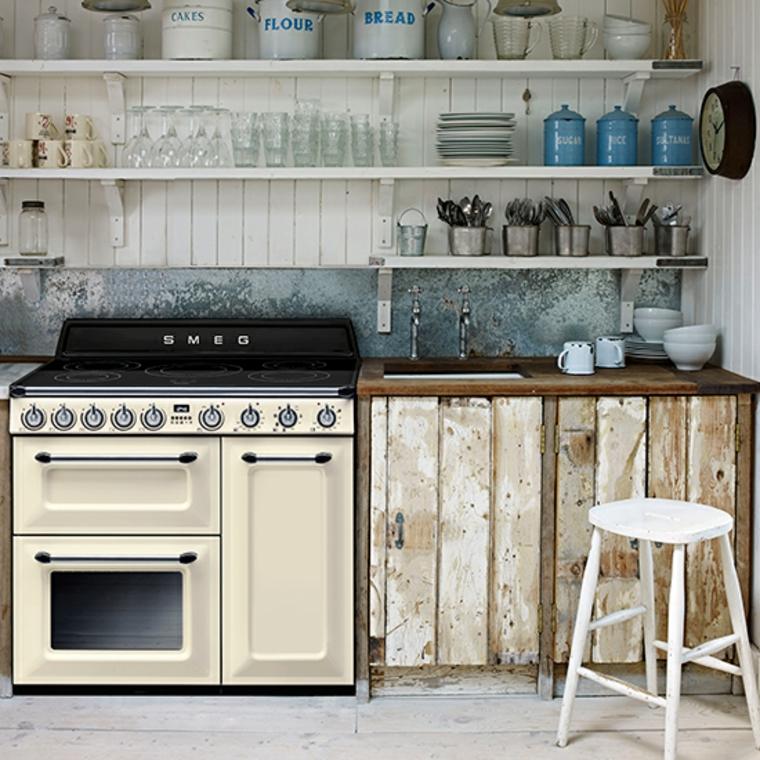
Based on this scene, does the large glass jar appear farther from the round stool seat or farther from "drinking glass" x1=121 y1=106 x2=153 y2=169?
the round stool seat

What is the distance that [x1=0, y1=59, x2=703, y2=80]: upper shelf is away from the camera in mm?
3930

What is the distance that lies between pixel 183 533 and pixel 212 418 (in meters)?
0.33

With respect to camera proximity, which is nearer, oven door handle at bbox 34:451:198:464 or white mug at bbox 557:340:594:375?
oven door handle at bbox 34:451:198:464

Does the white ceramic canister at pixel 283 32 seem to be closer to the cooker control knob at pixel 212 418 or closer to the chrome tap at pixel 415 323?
the chrome tap at pixel 415 323

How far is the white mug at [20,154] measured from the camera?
3996 millimetres

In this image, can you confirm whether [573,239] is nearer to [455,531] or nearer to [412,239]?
[412,239]

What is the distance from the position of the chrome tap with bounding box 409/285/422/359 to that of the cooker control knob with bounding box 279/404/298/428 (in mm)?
717

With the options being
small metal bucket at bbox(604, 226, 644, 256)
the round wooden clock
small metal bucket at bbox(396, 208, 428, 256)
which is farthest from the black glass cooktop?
the round wooden clock

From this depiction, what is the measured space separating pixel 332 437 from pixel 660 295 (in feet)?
4.33

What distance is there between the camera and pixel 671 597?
10.2 feet

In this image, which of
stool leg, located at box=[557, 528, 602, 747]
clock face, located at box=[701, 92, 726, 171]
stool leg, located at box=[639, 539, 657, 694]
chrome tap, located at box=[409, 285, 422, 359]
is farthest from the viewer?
chrome tap, located at box=[409, 285, 422, 359]

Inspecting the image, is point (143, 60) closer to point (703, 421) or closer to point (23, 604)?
point (23, 604)

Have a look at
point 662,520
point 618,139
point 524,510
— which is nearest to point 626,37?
point 618,139

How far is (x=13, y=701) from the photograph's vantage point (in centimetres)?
362
